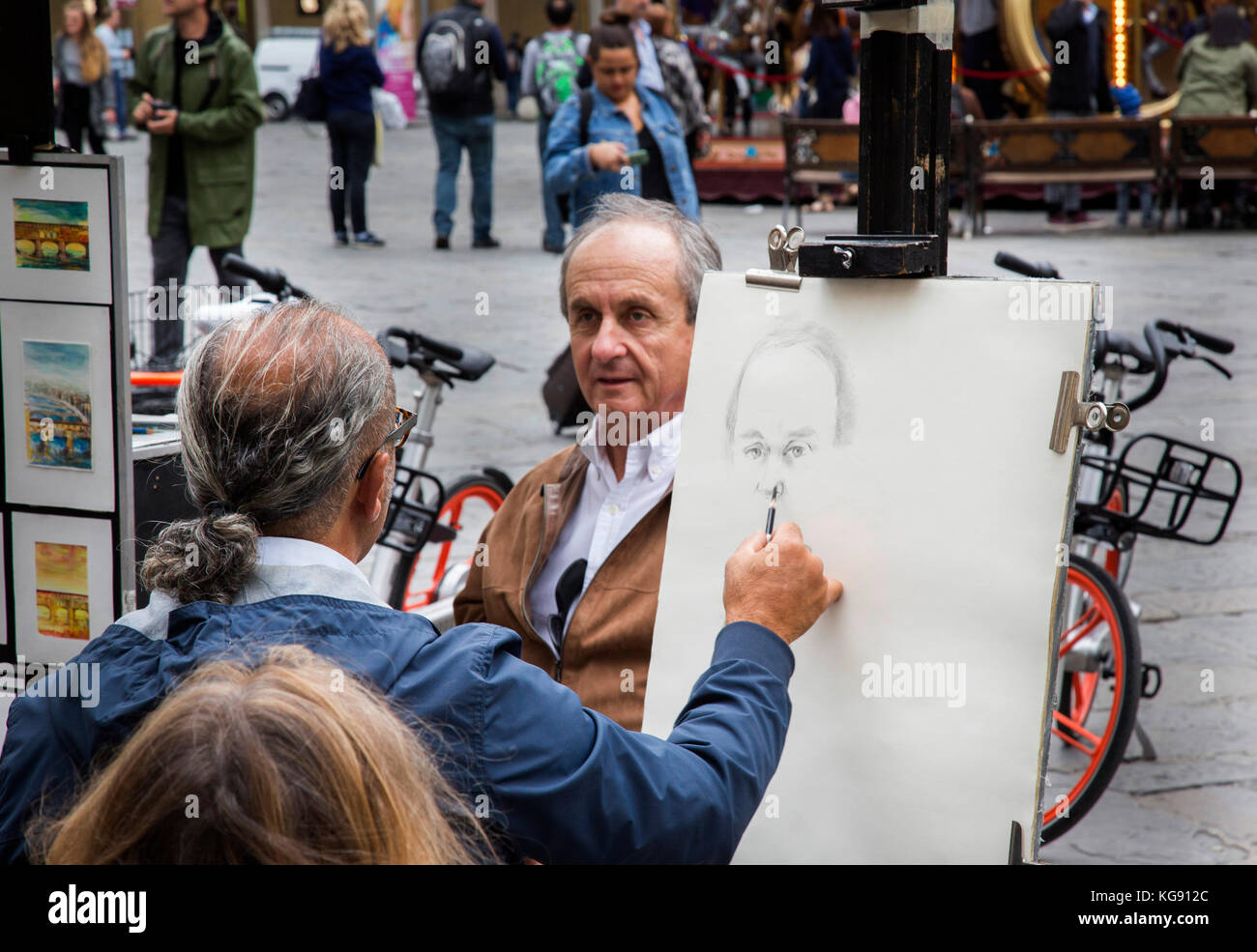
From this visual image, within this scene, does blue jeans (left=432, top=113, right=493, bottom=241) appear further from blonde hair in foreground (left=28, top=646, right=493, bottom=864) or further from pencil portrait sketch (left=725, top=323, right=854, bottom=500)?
blonde hair in foreground (left=28, top=646, right=493, bottom=864)

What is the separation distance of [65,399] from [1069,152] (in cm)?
1115

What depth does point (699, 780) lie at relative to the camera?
1.47m

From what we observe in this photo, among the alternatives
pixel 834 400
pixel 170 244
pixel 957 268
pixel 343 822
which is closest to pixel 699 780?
pixel 343 822

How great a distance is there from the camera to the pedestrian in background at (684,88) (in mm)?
7824

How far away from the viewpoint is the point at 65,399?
246cm

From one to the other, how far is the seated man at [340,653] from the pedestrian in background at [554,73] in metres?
8.39

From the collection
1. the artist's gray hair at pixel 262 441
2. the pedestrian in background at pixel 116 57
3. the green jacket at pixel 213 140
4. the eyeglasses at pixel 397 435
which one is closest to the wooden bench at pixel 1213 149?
the green jacket at pixel 213 140

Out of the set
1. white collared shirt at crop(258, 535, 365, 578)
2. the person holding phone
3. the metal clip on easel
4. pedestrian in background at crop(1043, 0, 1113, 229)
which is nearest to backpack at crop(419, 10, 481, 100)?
the person holding phone

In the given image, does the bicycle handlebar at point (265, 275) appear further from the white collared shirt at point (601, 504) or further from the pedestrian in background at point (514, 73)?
the pedestrian in background at point (514, 73)

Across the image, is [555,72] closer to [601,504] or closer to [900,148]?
[601,504]

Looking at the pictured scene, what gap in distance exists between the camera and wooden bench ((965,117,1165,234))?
1227 cm

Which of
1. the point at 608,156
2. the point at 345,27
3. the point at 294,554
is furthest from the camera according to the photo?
Answer: the point at 345,27
